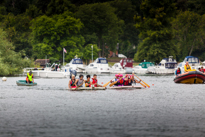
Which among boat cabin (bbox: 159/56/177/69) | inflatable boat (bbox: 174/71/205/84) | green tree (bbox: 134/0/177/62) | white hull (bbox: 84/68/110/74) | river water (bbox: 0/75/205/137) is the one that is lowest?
river water (bbox: 0/75/205/137)

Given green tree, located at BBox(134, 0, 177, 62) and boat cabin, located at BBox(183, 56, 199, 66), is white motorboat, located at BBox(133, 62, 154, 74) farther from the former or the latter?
boat cabin, located at BBox(183, 56, 199, 66)

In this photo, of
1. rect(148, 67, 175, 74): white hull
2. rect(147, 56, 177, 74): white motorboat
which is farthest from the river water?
rect(147, 56, 177, 74): white motorboat

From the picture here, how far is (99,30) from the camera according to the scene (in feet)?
400

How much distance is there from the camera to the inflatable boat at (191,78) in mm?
52000

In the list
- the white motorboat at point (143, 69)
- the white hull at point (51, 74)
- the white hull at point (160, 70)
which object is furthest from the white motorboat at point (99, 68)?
the white hull at point (51, 74)

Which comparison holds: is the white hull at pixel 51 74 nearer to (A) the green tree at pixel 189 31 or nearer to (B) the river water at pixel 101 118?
(B) the river water at pixel 101 118

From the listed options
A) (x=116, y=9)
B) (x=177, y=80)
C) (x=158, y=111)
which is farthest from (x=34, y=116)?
(x=116, y=9)

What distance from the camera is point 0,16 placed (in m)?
116

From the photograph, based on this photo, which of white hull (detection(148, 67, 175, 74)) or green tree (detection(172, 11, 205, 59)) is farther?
green tree (detection(172, 11, 205, 59))

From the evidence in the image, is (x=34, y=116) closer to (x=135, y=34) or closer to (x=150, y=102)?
(x=150, y=102)

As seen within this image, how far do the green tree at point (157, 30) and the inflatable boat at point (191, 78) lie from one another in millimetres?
46333

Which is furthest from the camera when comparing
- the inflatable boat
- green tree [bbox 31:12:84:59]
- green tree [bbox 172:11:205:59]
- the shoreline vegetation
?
green tree [bbox 172:11:205:59]

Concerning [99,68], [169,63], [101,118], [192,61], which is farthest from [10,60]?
[101,118]

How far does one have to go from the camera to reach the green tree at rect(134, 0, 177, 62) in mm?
100438
